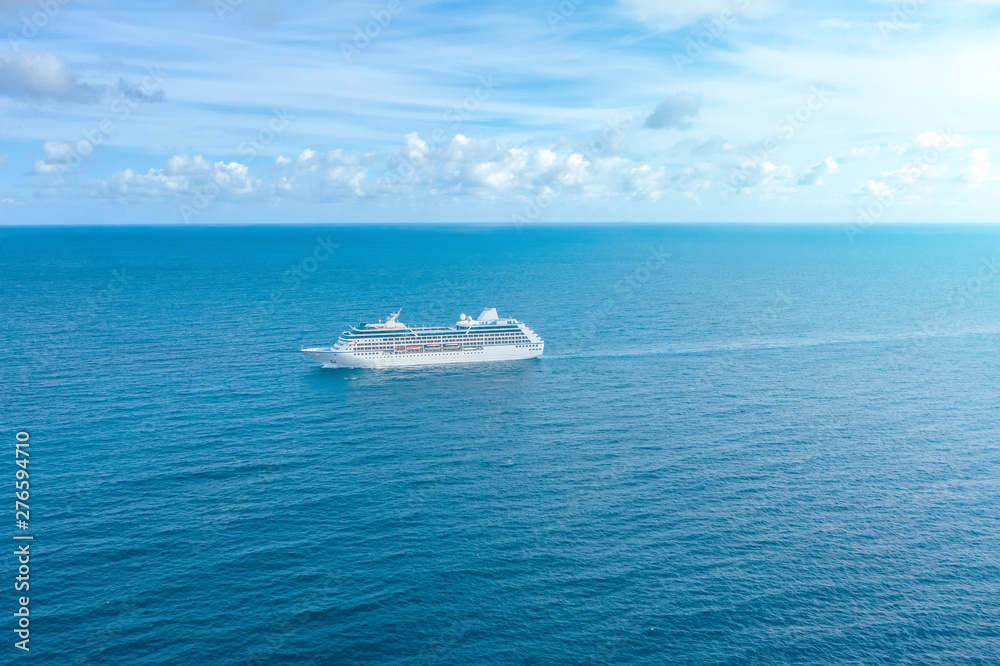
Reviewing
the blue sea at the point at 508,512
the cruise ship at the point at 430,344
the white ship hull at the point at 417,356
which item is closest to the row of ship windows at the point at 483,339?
the cruise ship at the point at 430,344

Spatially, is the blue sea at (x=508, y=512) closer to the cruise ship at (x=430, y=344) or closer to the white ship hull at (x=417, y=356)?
the white ship hull at (x=417, y=356)

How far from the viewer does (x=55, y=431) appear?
102 meters

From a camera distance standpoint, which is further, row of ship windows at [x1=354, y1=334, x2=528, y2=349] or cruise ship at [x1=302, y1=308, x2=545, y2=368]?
row of ship windows at [x1=354, y1=334, x2=528, y2=349]

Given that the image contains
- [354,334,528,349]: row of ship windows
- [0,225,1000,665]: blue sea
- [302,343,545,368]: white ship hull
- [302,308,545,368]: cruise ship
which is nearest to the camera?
[0,225,1000,665]: blue sea

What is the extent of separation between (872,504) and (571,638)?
46885mm

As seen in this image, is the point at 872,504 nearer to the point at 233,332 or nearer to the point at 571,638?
the point at 571,638

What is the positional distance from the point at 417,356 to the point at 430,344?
4118 millimetres

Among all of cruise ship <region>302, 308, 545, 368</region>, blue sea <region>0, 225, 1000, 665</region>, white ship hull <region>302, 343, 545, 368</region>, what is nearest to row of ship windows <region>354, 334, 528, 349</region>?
cruise ship <region>302, 308, 545, 368</region>

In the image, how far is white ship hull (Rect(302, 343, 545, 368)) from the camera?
484 ft

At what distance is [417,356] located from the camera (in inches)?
6083

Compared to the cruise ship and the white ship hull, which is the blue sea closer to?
the white ship hull

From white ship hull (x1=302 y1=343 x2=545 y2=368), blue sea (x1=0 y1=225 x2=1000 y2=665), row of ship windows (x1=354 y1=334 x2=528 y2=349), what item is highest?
row of ship windows (x1=354 y1=334 x2=528 y2=349)

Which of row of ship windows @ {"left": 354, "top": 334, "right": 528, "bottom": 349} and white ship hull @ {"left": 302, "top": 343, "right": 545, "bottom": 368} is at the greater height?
row of ship windows @ {"left": 354, "top": 334, "right": 528, "bottom": 349}

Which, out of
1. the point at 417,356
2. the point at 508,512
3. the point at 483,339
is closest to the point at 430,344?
the point at 417,356
